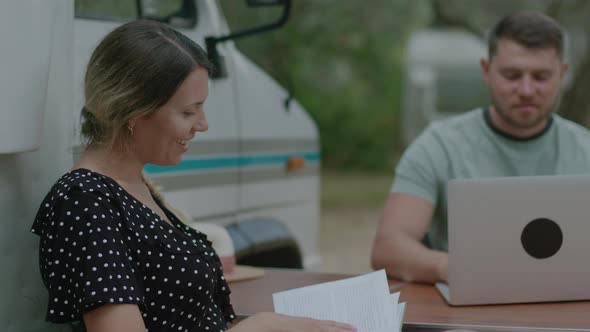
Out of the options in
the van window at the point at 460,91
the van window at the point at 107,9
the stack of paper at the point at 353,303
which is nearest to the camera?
the stack of paper at the point at 353,303

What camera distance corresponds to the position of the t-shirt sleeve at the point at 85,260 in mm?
1764

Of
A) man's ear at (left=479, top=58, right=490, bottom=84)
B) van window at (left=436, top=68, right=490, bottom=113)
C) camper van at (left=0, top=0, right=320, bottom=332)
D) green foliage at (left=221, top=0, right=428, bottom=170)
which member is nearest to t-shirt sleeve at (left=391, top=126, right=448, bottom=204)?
man's ear at (left=479, top=58, right=490, bottom=84)

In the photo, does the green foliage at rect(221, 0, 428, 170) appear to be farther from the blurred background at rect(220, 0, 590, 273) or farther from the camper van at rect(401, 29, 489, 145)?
the camper van at rect(401, 29, 489, 145)

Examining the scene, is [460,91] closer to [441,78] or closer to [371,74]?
[441,78]

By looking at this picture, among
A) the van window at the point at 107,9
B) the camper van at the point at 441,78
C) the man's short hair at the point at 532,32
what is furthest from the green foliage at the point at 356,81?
the man's short hair at the point at 532,32

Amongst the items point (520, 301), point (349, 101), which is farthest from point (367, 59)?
point (520, 301)

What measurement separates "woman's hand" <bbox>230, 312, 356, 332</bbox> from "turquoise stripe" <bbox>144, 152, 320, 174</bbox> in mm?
1184

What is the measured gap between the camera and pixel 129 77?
1896 millimetres

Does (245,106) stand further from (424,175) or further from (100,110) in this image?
(100,110)

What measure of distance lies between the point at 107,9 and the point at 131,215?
150 cm

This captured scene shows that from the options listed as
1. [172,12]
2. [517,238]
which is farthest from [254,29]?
[517,238]

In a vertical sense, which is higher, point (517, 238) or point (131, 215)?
point (131, 215)

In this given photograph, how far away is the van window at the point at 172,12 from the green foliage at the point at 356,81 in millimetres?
8655

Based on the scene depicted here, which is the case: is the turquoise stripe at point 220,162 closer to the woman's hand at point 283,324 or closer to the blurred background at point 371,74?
the blurred background at point 371,74
